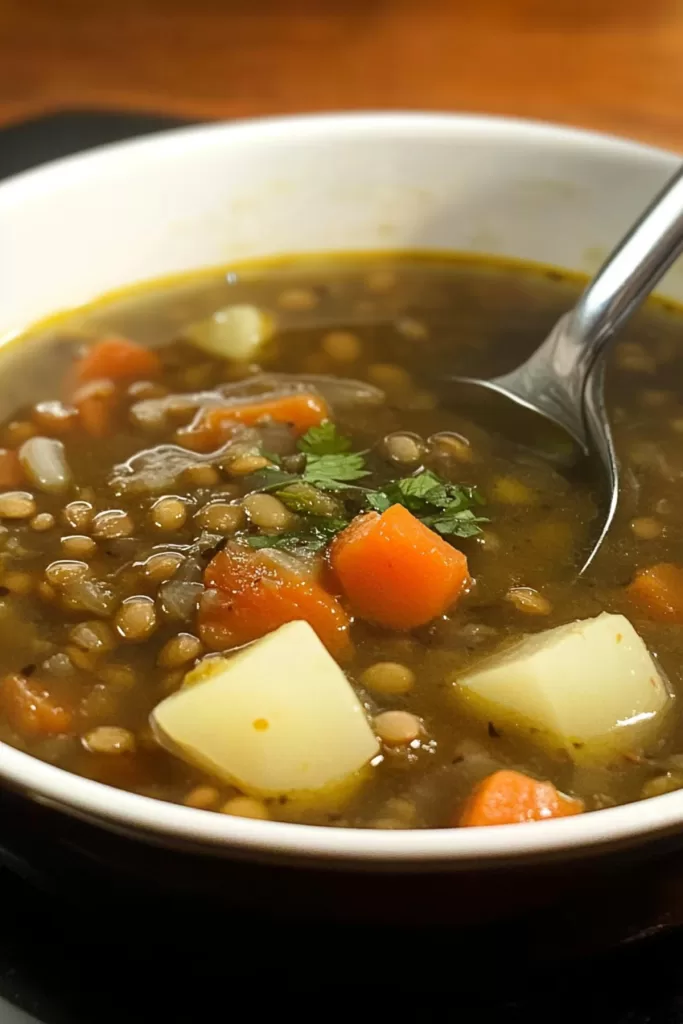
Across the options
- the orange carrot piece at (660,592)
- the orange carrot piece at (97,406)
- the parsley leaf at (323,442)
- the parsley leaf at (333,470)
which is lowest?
the orange carrot piece at (97,406)

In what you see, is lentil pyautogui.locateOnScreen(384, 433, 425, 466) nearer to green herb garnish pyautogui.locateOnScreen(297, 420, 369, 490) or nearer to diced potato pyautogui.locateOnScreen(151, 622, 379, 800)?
green herb garnish pyautogui.locateOnScreen(297, 420, 369, 490)

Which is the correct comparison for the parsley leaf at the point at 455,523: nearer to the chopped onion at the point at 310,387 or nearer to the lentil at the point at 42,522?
the chopped onion at the point at 310,387

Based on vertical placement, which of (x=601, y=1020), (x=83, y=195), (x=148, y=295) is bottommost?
(x=148, y=295)

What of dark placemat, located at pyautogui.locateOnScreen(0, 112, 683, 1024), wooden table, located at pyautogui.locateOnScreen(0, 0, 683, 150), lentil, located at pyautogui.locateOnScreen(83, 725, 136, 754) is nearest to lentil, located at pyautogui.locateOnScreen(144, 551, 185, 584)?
lentil, located at pyautogui.locateOnScreen(83, 725, 136, 754)

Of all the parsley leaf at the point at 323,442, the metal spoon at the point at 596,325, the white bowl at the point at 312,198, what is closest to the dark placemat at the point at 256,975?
the parsley leaf at the point at 323,442

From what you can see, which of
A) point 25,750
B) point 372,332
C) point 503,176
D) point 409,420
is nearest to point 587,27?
point 503,176

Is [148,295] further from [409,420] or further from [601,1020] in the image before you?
[601,1020]
